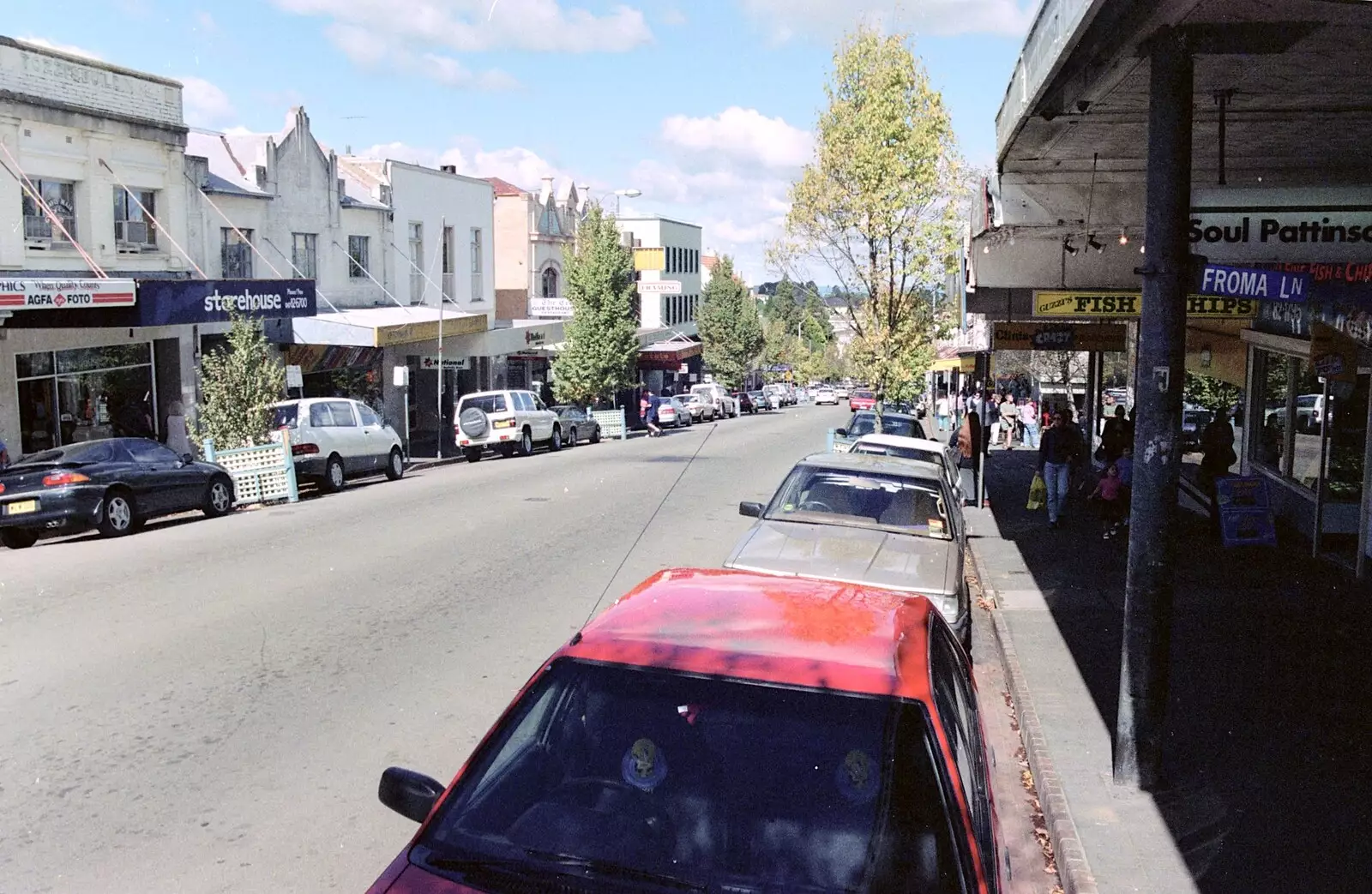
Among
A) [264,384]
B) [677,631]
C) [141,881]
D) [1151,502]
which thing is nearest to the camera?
[677,631]

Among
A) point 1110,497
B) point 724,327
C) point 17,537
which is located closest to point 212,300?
point 17,537

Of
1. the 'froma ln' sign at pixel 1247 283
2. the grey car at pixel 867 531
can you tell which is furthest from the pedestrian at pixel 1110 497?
the 'froma ln' sign at pixel 1247 283

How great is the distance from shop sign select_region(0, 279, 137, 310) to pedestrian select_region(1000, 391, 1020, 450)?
87.1 feet

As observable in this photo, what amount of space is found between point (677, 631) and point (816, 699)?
1.92 ft

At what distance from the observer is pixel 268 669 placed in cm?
934

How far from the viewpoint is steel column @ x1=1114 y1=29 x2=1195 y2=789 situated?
697 cm

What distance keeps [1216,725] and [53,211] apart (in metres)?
23.7

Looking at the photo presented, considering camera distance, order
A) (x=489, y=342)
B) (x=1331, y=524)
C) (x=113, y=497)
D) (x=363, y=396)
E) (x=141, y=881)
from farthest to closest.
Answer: (x=489, y=342)
(x=363, y=396)
(x=113, y=497)
(x=1331, y=524)
(x=141, y=881)

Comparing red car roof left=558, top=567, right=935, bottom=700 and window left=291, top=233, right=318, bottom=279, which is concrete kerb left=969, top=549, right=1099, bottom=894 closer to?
red car roof left=558, top=567, right=935, bottom=700

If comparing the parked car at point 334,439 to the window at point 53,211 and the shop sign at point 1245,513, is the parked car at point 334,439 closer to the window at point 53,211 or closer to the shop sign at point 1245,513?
the window at point 53,211

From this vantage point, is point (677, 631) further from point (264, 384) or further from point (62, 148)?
point (62, 148)

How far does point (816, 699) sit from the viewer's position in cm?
381

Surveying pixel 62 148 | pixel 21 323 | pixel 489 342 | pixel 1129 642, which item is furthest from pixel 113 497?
pixel 489 342

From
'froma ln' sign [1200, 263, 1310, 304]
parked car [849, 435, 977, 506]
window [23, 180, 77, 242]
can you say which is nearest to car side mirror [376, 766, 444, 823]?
'froma ln' sign [1200, 263, 1310, 304]
